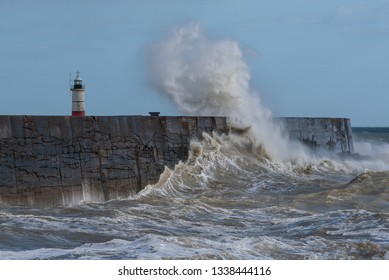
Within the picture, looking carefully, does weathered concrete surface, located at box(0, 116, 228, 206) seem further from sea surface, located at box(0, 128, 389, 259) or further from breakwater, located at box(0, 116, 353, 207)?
sea surface, located at box(0, 128, 389, 259)

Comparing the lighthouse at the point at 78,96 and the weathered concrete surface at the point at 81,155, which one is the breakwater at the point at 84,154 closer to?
the weathered concrete surface at the point at 81,155

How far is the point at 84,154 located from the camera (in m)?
10.9

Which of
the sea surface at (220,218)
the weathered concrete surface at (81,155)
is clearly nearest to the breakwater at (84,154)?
the weathered concrete surface at (81,155)

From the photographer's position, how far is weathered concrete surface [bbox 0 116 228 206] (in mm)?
10023

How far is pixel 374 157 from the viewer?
20.2 metres

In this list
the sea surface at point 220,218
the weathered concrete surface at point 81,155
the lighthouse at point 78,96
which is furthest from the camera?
the lighthouse at point 78,96

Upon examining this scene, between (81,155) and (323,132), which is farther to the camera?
(323,132)

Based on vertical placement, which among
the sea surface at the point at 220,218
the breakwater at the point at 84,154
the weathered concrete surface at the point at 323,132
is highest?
the weathered concrete surface at the point at 323,132

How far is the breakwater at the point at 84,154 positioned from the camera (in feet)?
32.9

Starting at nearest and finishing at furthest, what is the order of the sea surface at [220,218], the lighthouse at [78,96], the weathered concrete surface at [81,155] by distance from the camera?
the sea surface at [220,218]
the weathered concrete surface at [81,155]
the lighthouse at [78,96]

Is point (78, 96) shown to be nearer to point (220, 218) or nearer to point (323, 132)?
point (323, 132)

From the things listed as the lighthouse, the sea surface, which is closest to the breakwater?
the sea surface

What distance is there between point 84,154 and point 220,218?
2.23 m

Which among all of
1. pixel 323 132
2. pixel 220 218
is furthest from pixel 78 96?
pixel 220 218
